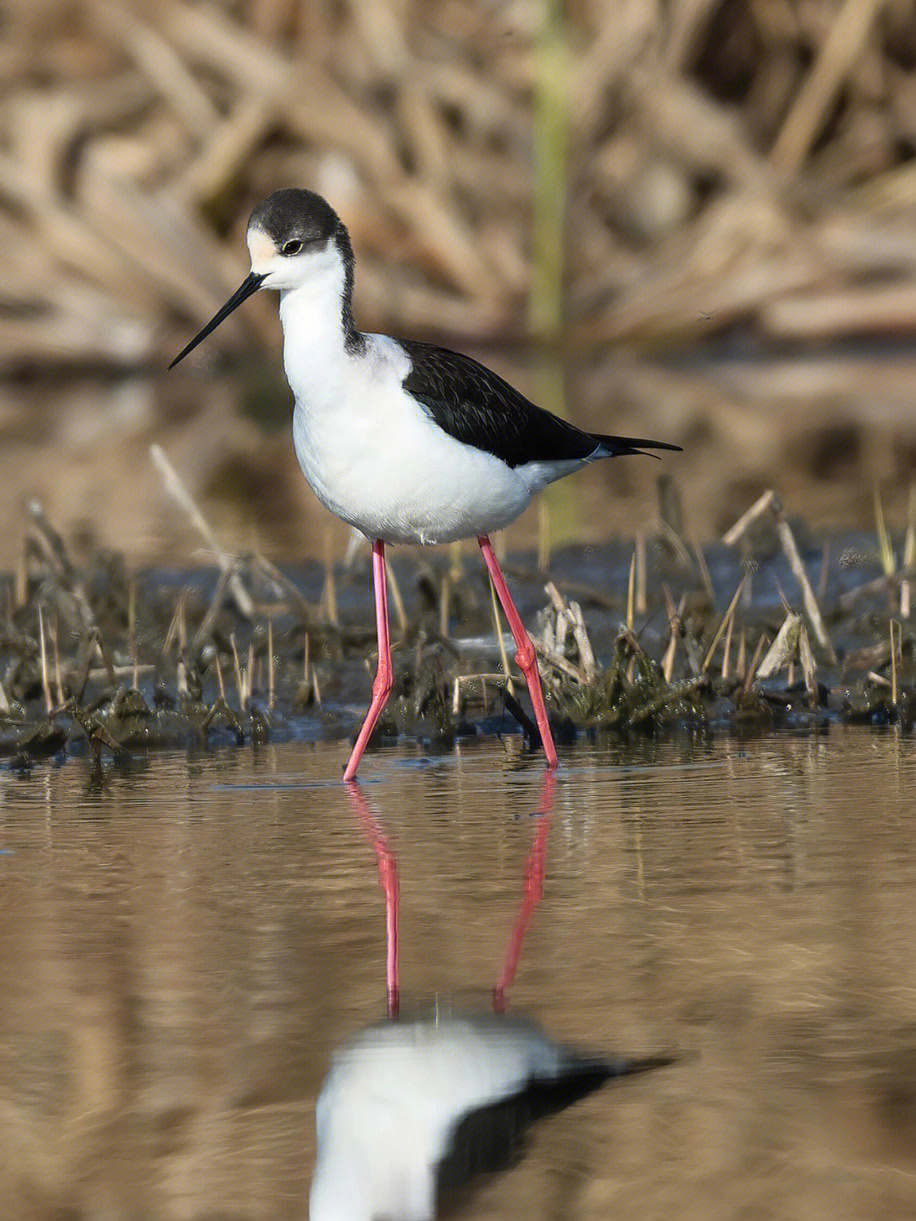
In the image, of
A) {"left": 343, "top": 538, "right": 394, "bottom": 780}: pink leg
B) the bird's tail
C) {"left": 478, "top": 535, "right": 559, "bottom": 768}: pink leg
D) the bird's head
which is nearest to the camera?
the bird's head

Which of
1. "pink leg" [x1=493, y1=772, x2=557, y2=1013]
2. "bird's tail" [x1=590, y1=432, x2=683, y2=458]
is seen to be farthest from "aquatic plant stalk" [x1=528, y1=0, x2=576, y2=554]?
"pink leg" [x1=493, y1=772, x2=557, y2=1013]

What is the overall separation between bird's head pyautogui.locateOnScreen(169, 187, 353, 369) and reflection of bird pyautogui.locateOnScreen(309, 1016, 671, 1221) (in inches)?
94.8

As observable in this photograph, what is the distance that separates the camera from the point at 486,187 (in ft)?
49.3

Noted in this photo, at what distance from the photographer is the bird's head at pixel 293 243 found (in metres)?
5.20

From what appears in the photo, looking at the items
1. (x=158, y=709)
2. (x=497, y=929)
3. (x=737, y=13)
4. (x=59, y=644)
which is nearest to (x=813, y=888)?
(x=497, y=929)

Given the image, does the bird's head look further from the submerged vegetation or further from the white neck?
the submerged vegetation

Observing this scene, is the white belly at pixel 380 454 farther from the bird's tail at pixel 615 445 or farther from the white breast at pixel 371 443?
the bird's tail at pixel 615 445

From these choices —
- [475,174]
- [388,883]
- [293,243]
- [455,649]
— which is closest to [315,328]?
[293,243]

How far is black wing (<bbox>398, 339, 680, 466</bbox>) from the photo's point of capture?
5.25 m

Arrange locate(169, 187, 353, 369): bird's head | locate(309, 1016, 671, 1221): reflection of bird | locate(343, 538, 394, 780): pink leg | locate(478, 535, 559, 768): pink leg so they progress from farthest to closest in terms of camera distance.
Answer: locate(343, 538, 394, 780): pink leg
locate(478, 535, 559, 768): pink leg
locate(169, 187, 353, 369): bird's head
locate(309, 1016, 671, 1221): reflection of bird

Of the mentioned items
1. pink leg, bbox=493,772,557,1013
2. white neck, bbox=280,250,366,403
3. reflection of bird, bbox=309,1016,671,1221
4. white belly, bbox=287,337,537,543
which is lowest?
reflection of bird, bbox=309,1016,671,1221

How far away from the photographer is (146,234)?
14.8 metres

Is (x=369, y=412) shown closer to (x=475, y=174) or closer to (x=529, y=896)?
(x=529, y=896)

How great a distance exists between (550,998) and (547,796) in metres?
1.54
